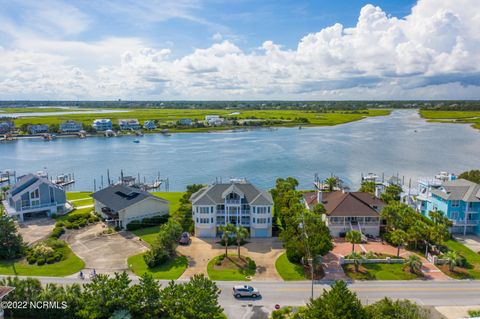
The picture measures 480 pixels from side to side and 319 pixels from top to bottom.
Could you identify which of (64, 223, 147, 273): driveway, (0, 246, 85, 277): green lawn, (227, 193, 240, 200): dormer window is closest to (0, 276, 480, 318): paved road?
(0, 246, 85, 277): green lawn

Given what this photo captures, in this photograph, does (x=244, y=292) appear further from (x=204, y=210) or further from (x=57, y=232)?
(x=57, y=232)

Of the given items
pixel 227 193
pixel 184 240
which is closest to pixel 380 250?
pixel 227 193

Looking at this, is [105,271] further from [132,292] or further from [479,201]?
[479,201]

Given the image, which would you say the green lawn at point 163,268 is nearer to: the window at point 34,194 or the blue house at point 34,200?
the blue house at point 34,200

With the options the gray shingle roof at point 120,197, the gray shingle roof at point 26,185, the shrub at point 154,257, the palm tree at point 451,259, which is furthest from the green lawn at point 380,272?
the gray shingle roof at point 26,185

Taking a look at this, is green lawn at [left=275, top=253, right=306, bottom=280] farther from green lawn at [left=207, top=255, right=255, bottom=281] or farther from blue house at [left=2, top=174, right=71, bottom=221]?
blue house at [left=2, top=174, right=71, bottom=221]

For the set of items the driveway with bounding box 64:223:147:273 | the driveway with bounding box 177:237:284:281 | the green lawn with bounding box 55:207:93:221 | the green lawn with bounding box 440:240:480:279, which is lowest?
the green lawn with bounding box 440:240:480:279
